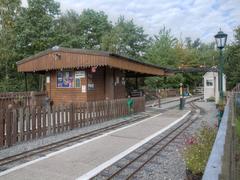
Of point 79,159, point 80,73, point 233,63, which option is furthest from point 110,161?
point 233,63

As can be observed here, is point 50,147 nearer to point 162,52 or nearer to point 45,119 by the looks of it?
point 45,119

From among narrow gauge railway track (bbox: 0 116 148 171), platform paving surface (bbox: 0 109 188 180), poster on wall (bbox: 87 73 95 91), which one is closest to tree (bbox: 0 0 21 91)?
poster on wall (bbox: 87 73 95 91)

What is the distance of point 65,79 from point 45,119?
9.72m

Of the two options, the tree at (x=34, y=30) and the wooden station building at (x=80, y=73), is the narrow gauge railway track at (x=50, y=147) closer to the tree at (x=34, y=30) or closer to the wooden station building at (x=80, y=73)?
the wooden station building at (x=80, y=73)

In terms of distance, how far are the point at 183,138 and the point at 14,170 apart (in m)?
6.05

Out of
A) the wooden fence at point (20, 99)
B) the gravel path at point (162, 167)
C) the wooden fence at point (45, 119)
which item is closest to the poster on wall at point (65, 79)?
the wooden fence at point (20, 99)

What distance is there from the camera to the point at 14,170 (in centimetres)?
605

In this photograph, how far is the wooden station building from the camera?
1673 centimetres

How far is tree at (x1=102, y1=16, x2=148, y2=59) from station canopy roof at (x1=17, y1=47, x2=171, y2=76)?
2309 cm

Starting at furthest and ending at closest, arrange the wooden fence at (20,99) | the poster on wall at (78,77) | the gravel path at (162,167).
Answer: the poster on wall at (78,77)
the wooden fence at (20,99)
the gravel path at (162,167)

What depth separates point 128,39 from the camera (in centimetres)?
4816

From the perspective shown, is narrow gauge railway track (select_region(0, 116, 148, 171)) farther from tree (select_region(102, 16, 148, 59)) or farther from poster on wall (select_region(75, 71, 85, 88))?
tree (select_region(102, 16, 148, 59))

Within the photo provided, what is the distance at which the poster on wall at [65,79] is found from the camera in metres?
18.7

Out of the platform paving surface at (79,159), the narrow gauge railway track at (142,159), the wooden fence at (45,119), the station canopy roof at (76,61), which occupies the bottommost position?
the narrow gauge railway track at (142,159)
